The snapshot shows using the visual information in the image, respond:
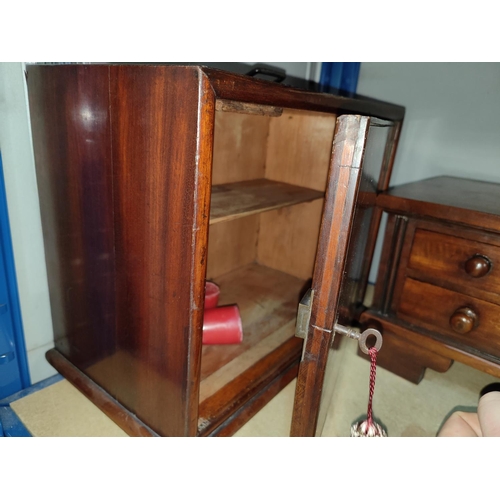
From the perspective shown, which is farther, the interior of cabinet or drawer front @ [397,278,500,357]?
the interior of cabinet

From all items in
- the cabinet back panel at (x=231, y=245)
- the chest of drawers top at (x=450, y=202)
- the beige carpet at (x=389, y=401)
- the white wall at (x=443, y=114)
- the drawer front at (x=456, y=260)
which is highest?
the white wall at (x=443, y=114)

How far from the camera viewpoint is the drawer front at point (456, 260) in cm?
88

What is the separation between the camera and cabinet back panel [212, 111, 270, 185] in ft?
4.25

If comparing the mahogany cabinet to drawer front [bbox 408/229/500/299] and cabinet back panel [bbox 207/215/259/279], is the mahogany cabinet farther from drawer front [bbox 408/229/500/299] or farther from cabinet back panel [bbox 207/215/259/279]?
cabinet back panel [bbox 207/215/259/279]

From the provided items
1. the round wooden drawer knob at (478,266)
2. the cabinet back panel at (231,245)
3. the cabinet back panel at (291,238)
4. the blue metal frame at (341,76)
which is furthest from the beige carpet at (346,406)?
the blue metal frame at (341,76)

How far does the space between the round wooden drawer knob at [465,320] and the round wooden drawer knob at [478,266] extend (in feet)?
0.29

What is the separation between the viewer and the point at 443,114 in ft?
4.42

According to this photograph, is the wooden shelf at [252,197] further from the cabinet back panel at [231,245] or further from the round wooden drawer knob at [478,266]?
the round wooden drawer knob at [478,266]

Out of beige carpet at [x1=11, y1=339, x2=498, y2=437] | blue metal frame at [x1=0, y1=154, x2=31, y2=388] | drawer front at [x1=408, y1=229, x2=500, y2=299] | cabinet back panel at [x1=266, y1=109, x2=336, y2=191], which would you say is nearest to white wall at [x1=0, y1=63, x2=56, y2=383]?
blue metal frame at [x1=0, y1=154, x2=31, y2=388]

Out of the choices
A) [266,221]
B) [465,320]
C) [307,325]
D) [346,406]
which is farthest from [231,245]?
[307,325]

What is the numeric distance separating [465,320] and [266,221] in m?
0.87

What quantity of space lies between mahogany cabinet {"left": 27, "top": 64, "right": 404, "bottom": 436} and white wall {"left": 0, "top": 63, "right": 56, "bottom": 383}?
36 millimetres

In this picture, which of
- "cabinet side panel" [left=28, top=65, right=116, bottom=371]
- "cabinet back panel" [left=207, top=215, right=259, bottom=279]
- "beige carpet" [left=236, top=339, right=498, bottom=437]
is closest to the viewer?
"cabinet side panel" [left=28, top=65, right=116, bottom=371]
